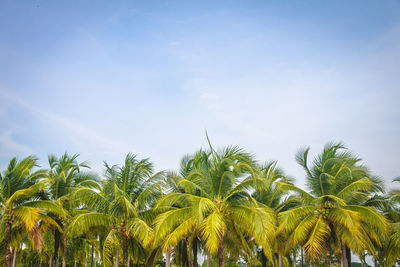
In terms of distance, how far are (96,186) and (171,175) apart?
4.69 meters

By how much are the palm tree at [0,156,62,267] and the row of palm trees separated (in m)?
0.05

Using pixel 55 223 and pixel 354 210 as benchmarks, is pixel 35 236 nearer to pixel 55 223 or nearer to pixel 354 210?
pixel 55 223

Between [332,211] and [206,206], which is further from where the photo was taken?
[332,211]

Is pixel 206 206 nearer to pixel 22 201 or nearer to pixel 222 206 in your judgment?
pixel 222 206

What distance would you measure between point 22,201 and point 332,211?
1693cm

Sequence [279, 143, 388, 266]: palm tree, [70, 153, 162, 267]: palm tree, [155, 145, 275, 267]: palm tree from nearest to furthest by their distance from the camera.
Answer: [155, 145, 275, 267]: palm tree
[279, 143, 388, 266]: palm tree
[70, 153, 162, 267]: palm tree

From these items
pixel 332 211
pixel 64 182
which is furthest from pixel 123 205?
pixel 332 211

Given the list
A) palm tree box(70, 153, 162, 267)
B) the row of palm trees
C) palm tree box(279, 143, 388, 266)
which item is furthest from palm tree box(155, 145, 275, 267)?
palm tree box(279, 143, 388, 266)

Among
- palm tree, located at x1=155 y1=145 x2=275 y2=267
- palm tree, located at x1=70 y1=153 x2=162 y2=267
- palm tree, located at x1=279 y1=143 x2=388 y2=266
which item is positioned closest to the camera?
palm tree, located at x1=155 y1=145 x2=275 y2=267

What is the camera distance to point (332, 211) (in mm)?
18125

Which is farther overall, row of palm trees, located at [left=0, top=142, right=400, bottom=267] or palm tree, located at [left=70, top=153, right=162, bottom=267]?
palm tree, located at [left=70, top=153, right=162, bottom=267]

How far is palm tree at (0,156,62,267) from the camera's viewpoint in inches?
715

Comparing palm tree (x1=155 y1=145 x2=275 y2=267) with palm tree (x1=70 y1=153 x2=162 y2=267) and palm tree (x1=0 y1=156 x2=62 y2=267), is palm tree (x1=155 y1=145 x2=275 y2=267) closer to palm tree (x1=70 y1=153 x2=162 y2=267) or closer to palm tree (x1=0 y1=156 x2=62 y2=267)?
palm tree (x1=70 y1=153 x2=162 y2=267)

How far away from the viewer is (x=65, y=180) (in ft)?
69.5
